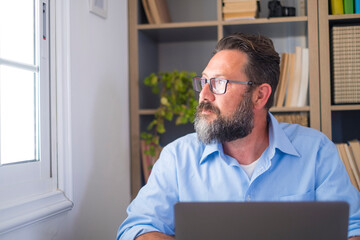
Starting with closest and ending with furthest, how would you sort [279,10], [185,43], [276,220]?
[276,220] < [279,10] < [185,43]

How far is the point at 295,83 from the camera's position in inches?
83.7

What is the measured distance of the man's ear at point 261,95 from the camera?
1625 mm

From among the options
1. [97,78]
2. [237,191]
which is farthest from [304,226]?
[97,78]

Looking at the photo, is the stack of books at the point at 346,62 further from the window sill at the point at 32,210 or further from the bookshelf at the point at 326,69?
the window sill at the point at 32,210

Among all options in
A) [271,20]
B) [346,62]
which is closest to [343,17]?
[346,62]

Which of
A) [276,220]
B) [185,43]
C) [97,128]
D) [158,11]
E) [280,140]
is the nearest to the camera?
[276,220]

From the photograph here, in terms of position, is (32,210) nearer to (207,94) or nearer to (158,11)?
(207,94)

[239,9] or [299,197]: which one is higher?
[239,9]

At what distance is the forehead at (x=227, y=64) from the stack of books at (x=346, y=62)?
2.26 feet

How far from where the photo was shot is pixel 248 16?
2.13 metres

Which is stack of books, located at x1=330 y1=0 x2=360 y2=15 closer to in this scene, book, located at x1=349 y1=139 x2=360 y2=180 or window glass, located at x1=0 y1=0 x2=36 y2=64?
book, located at x1=349 y1=139 x2=360 y2=180

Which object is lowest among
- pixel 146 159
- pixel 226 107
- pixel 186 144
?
pixel 146 159

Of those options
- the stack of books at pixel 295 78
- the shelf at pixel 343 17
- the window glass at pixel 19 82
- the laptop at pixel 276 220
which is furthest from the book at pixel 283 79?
the laptop at pixel 276 220

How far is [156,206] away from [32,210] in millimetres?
415
